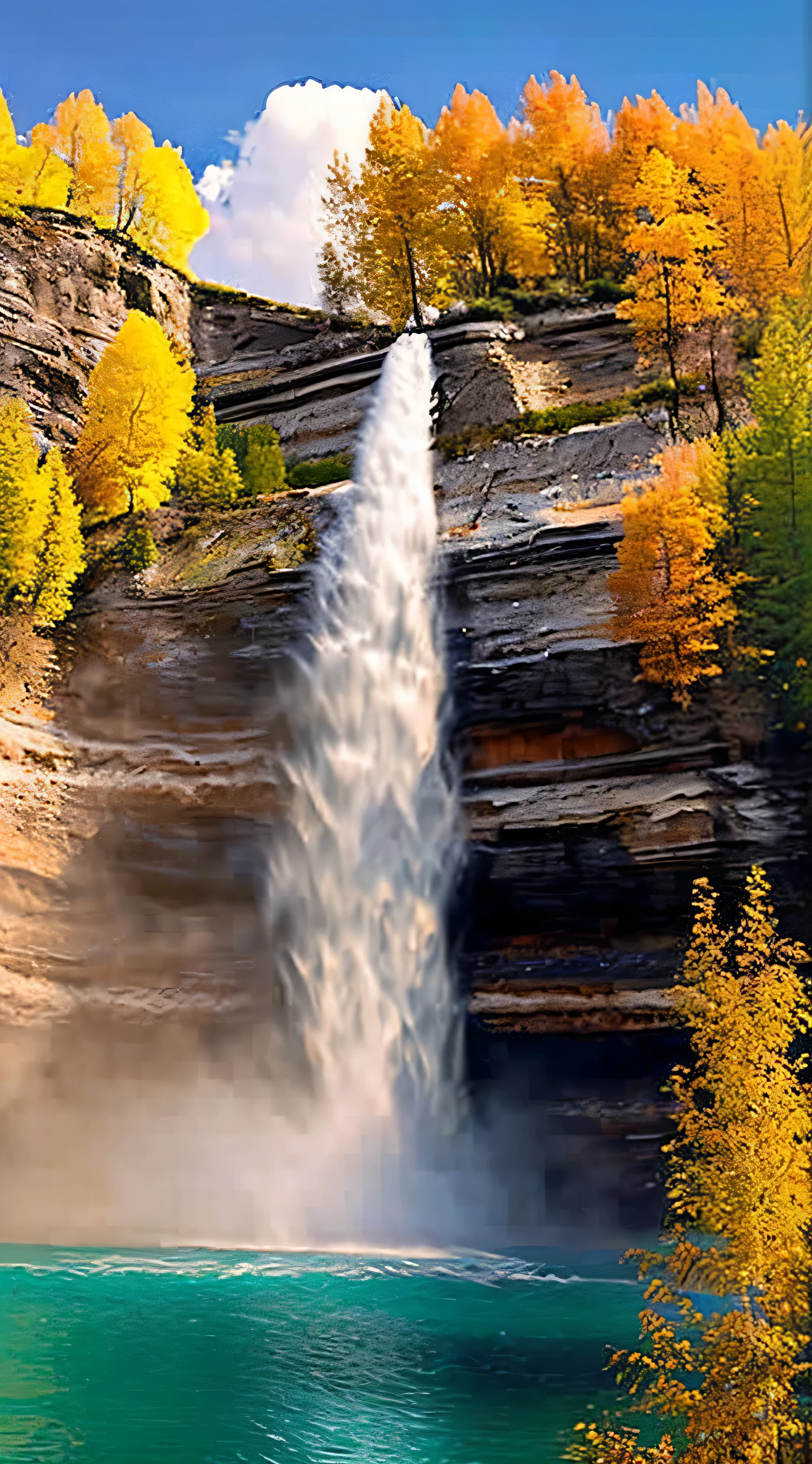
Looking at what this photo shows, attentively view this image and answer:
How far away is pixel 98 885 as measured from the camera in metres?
24.1

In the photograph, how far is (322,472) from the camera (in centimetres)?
2830

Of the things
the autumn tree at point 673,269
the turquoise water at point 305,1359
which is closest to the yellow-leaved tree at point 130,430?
the autumn tree at point 673,269

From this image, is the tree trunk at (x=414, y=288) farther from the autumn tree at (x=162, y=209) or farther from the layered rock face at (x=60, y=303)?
the autumn tree at (x=162, y=209)

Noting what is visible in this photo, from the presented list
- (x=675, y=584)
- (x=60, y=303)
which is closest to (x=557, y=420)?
(x=675, y=584)

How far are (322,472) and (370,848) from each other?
11061 mm

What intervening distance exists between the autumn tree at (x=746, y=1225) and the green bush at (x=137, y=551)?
20.1m

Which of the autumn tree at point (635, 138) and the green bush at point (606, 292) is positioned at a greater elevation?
the autumn tree at point (635, 138)

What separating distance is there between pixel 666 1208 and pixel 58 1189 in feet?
40.5

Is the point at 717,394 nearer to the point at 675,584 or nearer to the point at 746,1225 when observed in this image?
the point at 675,584

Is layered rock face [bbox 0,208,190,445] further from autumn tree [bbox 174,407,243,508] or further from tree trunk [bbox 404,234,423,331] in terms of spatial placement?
tree trunk [bbox 404,234,423,331]

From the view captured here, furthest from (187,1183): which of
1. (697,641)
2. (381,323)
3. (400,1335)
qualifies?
(381,323)

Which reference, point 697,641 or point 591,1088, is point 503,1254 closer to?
point 591,1088

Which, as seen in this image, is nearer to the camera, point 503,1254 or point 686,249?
point 503,1254

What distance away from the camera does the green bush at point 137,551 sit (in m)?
27.3
